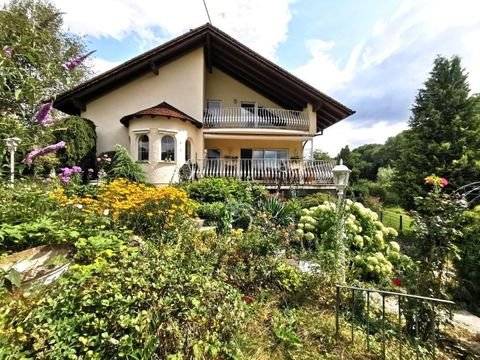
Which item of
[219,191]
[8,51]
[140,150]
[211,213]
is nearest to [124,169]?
[140,150]

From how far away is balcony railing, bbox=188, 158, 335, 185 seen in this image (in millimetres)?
12586

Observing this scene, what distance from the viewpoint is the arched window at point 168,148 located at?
1248 centimetres

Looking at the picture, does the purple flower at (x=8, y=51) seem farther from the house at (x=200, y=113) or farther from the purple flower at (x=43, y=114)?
the house at (x=200, y=113)

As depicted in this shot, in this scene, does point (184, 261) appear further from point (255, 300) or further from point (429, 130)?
point (429, 130)

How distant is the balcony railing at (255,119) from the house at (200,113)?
0.05 m

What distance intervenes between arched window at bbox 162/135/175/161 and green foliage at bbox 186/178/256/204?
2.91 metres

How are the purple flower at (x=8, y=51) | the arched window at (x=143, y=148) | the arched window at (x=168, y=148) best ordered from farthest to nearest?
1. the arched window at (x=143, y=148)
2. the arched window at (x=168, y=148)
3. the purple flower at (x=8, y=51)

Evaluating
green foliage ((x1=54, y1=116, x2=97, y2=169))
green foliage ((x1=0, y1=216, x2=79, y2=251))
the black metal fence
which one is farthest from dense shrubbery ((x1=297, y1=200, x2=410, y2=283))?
green foliage ((x1=54, y1=116, x2=97, y2=169))

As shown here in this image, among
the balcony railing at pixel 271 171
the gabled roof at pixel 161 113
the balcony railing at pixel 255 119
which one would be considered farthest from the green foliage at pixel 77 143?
the balcony railing at pixel 255 119

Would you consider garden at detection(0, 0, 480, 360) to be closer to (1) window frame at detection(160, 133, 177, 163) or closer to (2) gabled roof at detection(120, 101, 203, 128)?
(1) window frame at detection(160, 133, 177, 163)

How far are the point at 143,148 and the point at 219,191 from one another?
5.18m

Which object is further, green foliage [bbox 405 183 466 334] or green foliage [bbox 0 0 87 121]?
green foliage [bbox 405 183 466 334]

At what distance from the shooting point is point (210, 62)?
15805mm

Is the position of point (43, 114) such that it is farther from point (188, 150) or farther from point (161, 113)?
point (188, 150)
